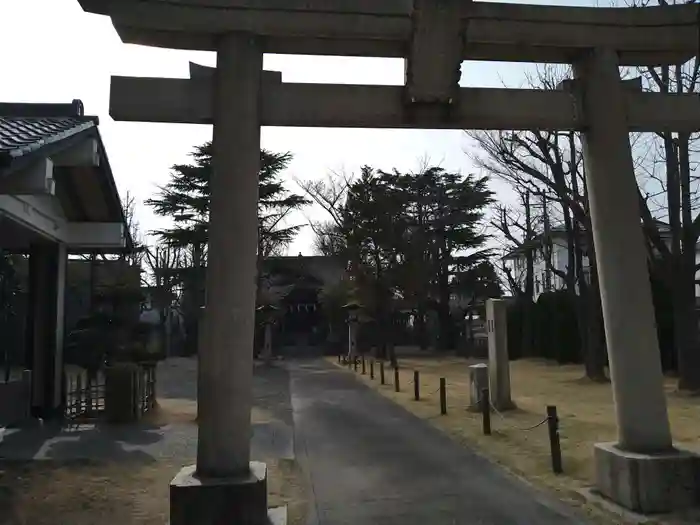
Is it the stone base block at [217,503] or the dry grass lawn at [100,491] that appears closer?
the stone base block at [217,503]

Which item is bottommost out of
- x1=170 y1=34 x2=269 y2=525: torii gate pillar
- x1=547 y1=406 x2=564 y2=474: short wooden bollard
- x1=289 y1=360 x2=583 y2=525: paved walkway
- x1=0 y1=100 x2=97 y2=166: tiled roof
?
x1=289 y1=360 x2=583 y2=525: paved walkway

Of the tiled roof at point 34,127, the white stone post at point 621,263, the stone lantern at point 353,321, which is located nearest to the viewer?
the white stone post at point 621,263

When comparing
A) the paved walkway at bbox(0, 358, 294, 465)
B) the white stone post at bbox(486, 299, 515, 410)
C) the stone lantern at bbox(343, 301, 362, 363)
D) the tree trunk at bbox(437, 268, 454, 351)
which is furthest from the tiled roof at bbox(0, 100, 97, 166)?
the tree trunk at bbox(437, 268, 454, 351)

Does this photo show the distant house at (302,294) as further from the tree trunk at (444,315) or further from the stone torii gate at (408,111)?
the stone torii gate at (408,111)

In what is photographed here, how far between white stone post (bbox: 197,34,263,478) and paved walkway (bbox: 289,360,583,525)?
1392 mm

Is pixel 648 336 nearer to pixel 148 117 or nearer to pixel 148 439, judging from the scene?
pixel 148 117

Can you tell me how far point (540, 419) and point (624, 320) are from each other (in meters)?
7.05

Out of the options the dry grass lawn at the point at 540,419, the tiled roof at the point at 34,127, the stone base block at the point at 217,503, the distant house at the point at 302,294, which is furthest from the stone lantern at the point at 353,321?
the stone base block at the point at 217,503

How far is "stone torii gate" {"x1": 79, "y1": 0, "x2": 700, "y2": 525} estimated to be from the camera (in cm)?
623

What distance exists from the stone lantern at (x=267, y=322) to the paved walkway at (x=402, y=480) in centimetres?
2195

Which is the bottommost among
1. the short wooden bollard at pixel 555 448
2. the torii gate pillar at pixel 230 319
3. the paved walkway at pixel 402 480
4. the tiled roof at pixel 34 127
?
Answer: the paved walkway at pixel 402 480

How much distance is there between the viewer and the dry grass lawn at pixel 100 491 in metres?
6.79

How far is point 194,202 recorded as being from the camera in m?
36.8

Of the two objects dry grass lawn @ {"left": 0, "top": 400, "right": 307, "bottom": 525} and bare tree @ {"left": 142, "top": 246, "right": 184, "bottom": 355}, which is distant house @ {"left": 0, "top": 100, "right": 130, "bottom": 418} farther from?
bare tree @ {"left": 142, "top": 246, "right": 184, "bottom": 355}
